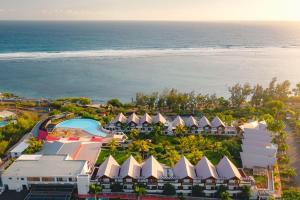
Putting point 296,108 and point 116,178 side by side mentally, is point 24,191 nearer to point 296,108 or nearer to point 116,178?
point 116,178

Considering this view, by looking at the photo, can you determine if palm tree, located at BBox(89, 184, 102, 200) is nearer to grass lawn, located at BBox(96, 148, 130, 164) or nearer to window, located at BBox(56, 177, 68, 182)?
window, located at BBox(56, 177, 68, 182)

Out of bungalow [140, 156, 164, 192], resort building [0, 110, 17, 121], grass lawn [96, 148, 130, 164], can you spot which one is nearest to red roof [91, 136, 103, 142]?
grass lawn [96, 148, 130, 164]

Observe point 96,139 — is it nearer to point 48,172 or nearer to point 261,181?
point 48,172

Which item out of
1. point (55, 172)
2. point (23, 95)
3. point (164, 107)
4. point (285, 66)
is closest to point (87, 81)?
point (23, 95)

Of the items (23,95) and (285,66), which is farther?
(285,66)

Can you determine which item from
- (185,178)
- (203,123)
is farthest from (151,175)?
(203,123)

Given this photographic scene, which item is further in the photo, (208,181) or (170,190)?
(208,181)
